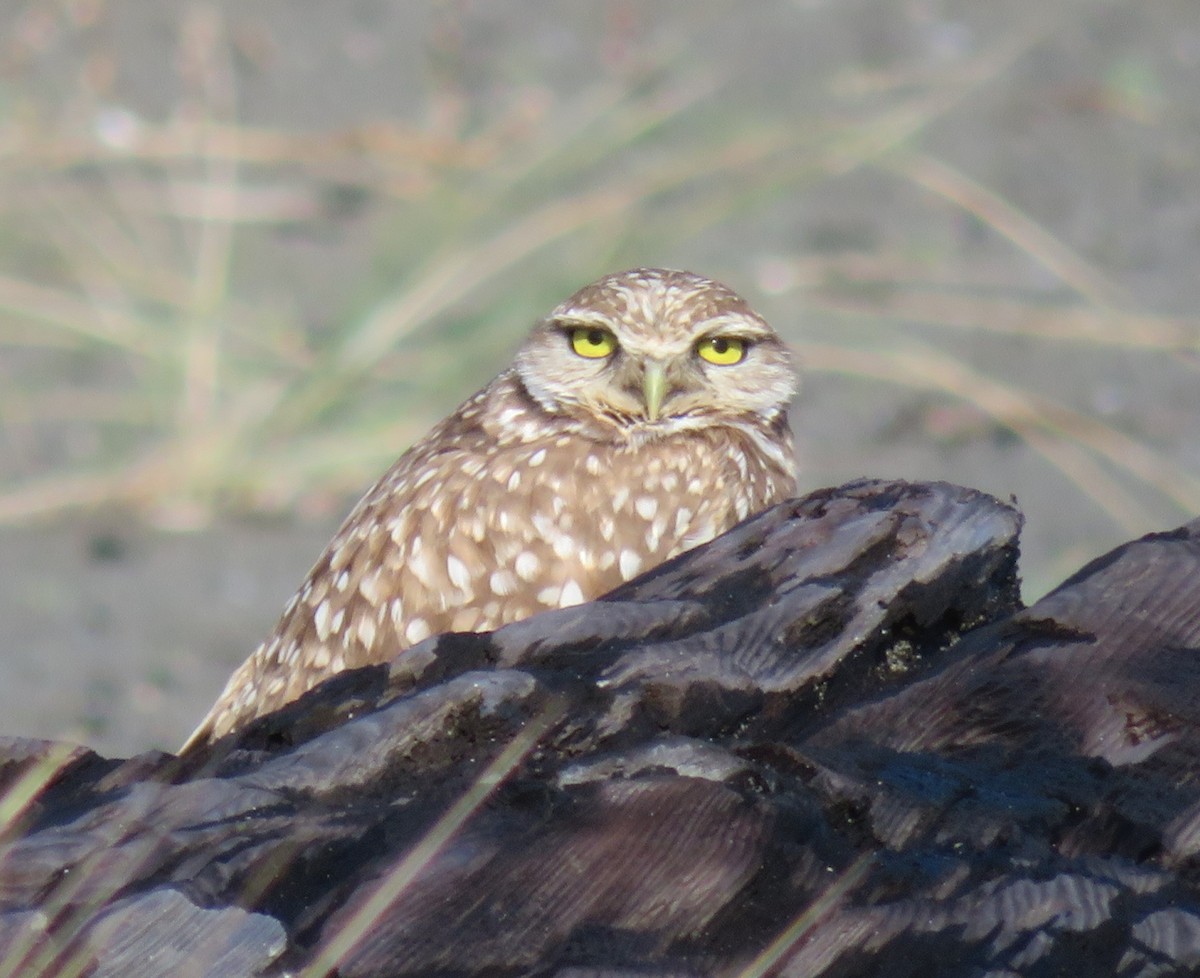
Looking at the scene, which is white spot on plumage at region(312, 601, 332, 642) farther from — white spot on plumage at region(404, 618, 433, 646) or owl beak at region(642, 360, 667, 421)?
owl beak at region(642, 360, 667, 421)

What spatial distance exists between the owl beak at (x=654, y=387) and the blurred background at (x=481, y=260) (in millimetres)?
2088

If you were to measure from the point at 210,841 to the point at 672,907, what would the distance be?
1.70ft

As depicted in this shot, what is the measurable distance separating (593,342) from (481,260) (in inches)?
93.4

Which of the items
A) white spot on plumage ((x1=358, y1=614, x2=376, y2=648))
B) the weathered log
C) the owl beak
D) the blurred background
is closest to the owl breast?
white spot on plumage ((x1=358, y1=614, x2=376, y2=648))

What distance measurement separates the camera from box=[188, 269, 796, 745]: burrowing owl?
3250 mm

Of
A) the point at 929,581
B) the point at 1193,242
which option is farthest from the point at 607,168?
the point at 929,581

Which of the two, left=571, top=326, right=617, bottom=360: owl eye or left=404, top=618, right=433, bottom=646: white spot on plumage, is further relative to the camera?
left=571, top=326, right=617, bottom=360: owl eye

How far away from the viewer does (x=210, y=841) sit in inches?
78.1

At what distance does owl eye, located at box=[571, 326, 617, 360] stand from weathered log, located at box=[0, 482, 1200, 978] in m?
1.27

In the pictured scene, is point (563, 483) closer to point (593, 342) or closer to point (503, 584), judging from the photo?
point (503, 584)

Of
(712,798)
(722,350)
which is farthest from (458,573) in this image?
(712,798)

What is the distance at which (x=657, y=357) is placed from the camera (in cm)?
367

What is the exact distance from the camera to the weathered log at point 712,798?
1904 mm

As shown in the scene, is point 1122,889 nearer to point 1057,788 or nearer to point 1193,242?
point 1057,788
